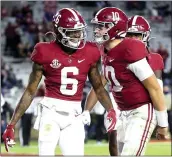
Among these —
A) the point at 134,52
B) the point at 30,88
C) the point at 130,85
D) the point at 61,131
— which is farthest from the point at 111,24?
the point at 61,131

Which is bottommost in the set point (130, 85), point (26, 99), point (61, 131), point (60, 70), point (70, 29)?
point (61, 131)

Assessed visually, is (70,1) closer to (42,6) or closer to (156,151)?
(42,6)

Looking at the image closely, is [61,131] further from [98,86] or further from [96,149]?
[96,149]

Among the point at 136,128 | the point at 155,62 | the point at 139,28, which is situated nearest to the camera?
the point at 136,128

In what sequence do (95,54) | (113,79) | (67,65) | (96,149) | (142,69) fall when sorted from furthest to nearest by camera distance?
(96,149), (95,54), (67,65), (113,79), (142,69)

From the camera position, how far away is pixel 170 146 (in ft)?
40.8

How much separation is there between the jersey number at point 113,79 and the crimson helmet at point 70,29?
0.31 m

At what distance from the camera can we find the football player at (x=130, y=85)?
18.5ft

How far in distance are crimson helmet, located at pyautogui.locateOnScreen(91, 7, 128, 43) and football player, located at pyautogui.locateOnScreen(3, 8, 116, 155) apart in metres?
0.14

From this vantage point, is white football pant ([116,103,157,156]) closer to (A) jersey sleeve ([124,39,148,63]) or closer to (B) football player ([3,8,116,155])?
(B) football player ([3,8,116,155])

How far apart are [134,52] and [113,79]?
0.33 metres

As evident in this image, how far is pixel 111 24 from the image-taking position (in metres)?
6.00

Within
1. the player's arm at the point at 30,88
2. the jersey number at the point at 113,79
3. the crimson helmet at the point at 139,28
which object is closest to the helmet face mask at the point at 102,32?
the jersey number at the point at 113,79

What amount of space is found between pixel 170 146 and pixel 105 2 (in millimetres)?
4275
